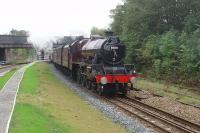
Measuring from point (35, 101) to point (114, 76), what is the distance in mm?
5682

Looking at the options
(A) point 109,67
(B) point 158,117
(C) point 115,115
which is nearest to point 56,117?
(C) point 115,115

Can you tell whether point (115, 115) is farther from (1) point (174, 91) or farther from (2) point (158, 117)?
(1) point (174, 91)

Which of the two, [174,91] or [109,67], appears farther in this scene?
[174,91]

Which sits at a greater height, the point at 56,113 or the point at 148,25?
the point at 148,25

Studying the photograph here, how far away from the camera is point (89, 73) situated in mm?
26391

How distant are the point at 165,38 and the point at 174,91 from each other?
339 inches

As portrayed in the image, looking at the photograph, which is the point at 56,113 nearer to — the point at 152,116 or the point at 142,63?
the point at 152,116

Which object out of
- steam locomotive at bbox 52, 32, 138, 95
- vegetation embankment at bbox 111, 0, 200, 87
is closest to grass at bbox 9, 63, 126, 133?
steam locomotive at bbox 52, 32, 138, 95

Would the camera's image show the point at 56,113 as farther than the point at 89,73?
No

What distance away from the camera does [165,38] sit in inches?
1364

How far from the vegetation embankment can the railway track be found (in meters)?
7.71

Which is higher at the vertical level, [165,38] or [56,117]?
[165,38]

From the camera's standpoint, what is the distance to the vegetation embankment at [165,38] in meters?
29.6

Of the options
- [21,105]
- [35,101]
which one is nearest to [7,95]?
[35,101]
